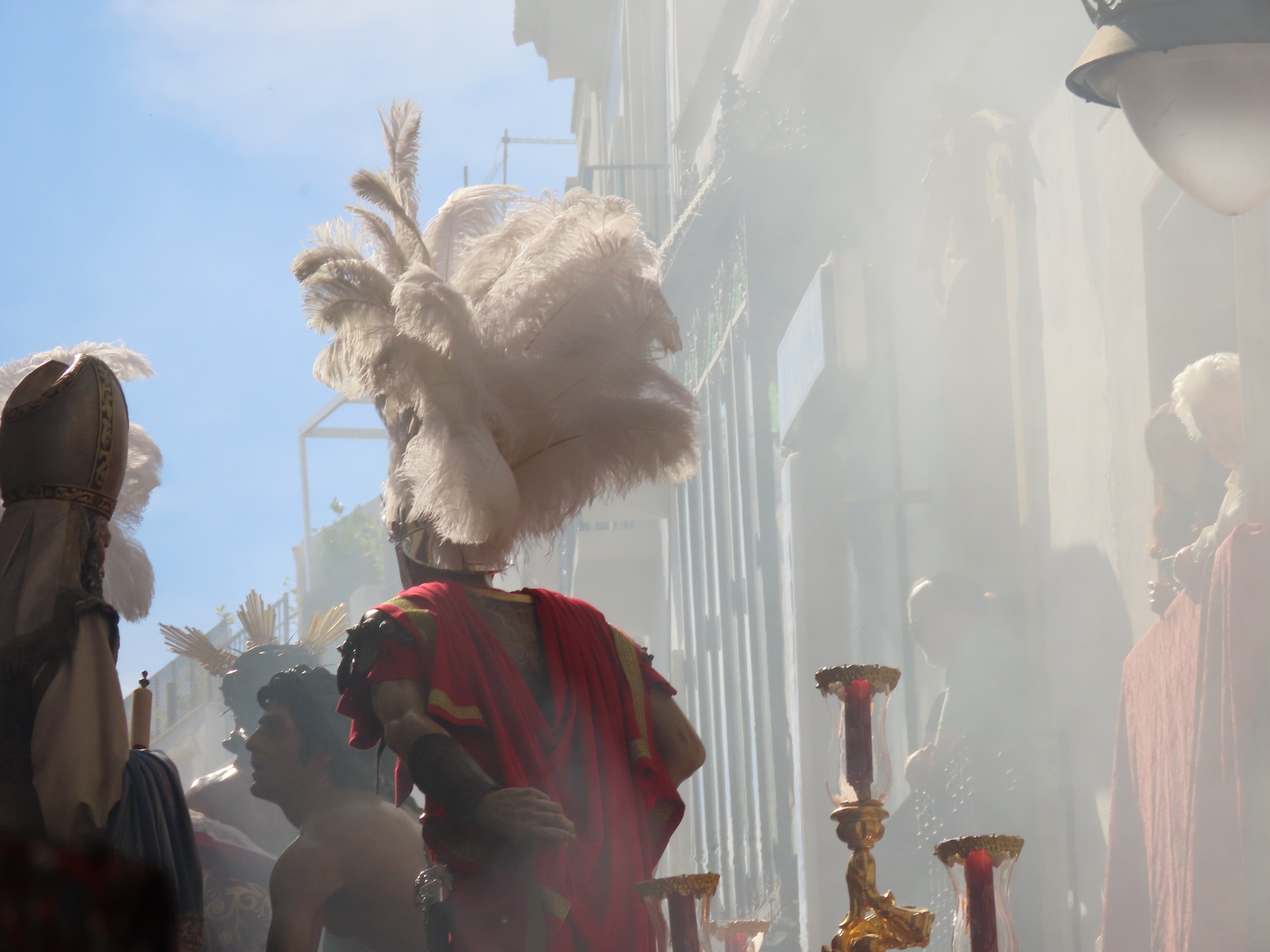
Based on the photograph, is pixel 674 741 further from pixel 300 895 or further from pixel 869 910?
pixel 300 895

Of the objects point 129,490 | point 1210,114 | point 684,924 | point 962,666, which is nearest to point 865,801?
point 684,924

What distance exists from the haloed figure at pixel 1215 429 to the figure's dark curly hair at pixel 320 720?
7.59ft

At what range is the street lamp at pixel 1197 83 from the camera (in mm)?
2975

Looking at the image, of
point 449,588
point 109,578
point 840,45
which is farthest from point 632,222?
point 840,45

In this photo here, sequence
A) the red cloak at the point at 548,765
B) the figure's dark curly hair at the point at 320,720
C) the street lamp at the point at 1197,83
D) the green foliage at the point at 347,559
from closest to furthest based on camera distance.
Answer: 1. the red cloak at the point at 548,765
2. the street lamp at the point at 1197,83
3. the figure's dark curly hair at the point at 320,720
4. the green foliage at the point at 347,559

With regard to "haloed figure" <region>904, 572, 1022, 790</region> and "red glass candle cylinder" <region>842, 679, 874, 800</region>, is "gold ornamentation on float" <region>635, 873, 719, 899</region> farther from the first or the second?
"haloed figure" <region>904, 572, 1022, 790</region>

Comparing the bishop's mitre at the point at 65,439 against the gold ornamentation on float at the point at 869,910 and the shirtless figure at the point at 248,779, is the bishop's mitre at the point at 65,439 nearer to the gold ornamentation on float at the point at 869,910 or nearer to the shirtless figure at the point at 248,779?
the gold ornamentation on float at the point at 869,910

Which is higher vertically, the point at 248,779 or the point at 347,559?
the point at 347,559

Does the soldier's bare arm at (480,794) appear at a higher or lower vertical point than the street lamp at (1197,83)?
lower

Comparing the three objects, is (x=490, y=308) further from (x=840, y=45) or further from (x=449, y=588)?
(x=840, y=45)

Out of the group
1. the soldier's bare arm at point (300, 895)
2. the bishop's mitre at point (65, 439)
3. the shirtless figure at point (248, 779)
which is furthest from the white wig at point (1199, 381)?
the shirtless figure at point (248, 779)

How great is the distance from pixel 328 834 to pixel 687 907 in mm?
1648

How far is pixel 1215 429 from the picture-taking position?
13.4ft

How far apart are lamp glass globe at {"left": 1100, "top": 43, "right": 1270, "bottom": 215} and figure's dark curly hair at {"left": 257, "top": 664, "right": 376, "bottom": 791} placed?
2.60m
